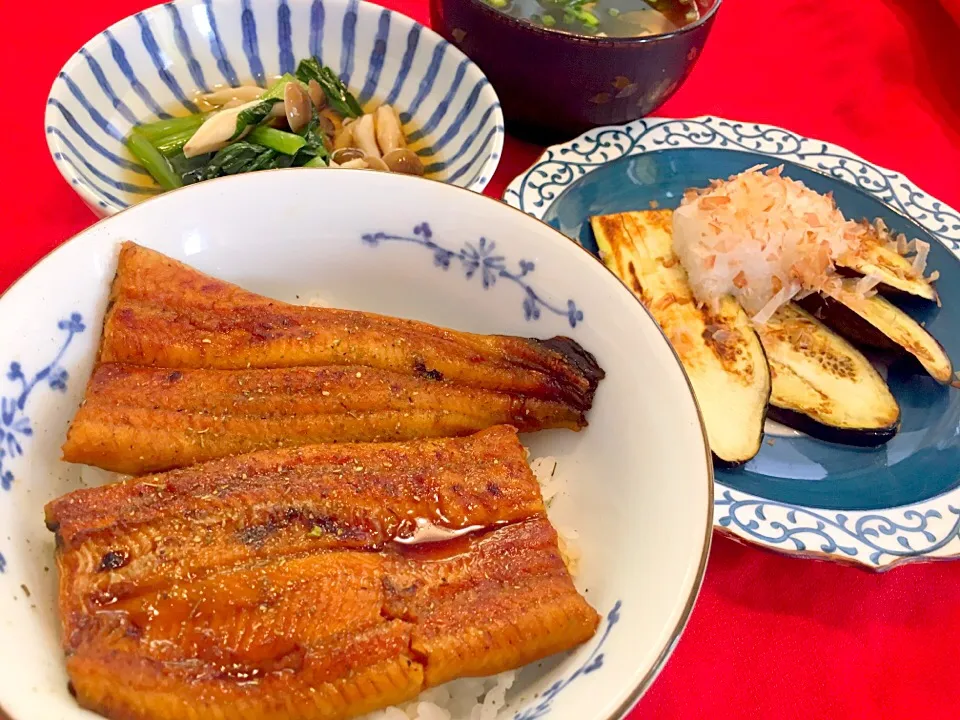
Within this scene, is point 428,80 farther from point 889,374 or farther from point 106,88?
point 889,374

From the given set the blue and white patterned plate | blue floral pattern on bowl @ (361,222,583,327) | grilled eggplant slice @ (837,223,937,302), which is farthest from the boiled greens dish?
grilled eggplant slice @ (837,223,937,302)

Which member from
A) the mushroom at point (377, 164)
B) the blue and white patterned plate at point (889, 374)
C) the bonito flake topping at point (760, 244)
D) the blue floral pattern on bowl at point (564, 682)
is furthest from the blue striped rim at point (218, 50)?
the blue floral pattern on bowl at point (564, 682)

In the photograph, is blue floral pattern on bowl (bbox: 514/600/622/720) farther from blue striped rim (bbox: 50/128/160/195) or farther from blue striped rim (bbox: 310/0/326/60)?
blue striped rim (bbox: 310/0/326/60)

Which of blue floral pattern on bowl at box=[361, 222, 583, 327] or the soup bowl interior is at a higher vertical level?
the soup bowl interior

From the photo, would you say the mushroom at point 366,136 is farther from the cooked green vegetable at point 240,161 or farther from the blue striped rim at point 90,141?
the blue striped rim at point 90,141

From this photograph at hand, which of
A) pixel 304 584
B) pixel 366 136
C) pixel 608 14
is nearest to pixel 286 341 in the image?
pixel 304 584
